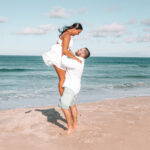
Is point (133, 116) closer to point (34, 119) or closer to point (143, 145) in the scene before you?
point (143, 145)

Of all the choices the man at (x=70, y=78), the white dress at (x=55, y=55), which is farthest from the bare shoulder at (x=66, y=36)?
the man at (x=70, y=78)

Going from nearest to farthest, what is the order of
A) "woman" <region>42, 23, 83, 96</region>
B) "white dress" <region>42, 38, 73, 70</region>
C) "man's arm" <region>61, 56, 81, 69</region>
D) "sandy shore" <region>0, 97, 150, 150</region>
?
"sandy shore" <region>0, 97, 150, 150</region> → "man's arm" <region>61, 56, 81, 69</region> → "woman" <region>42, 23, 83, 96</region> → "white dress" <region>42, 38, 73, 70</region>

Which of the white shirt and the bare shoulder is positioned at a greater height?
the bare shoulder

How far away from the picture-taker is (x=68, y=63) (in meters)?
4.16

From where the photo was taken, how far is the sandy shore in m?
3.82

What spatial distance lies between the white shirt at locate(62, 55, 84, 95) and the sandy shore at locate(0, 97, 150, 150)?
96 centimetres

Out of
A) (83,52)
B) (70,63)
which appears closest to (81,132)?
(70,63)

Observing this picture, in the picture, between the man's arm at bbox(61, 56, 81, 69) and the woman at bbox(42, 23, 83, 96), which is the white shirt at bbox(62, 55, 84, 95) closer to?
the man's arm at bbox(61, 56, 81, 69)

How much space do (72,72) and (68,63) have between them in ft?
0.62

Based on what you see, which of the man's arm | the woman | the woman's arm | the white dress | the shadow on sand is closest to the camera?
the man's arm

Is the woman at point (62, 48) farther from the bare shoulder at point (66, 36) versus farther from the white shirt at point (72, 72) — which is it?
the white shirt at point (72, 72)

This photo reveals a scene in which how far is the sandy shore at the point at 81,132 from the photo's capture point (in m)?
3.82

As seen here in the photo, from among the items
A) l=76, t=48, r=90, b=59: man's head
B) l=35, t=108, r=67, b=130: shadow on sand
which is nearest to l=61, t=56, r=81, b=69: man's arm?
l=76, t=48, r=90, b=59: man's head

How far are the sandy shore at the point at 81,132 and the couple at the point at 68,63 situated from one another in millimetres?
427
